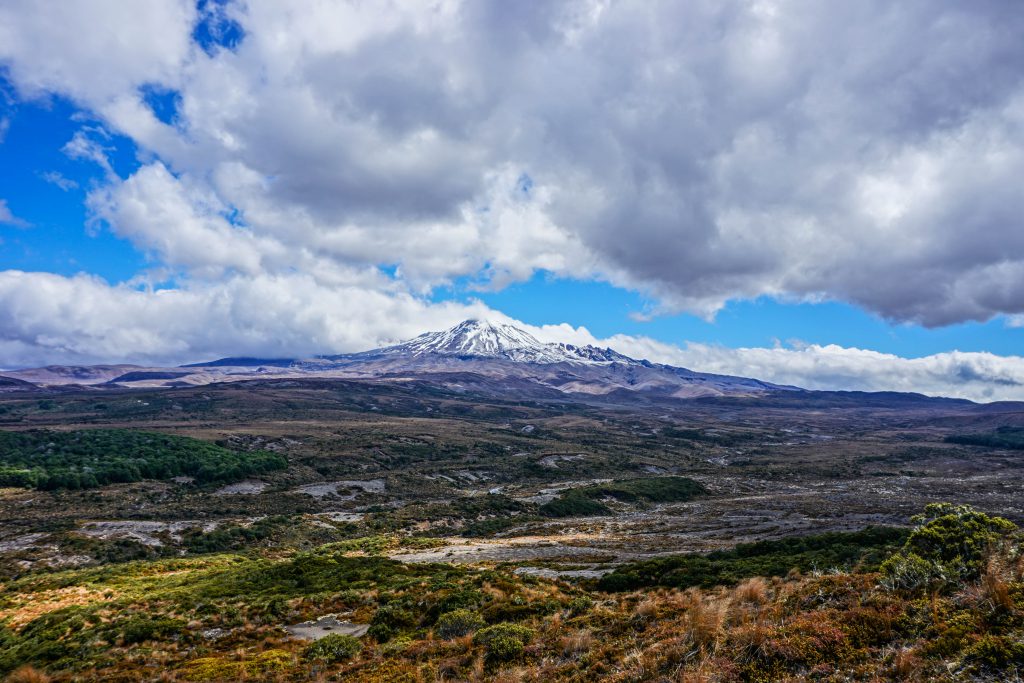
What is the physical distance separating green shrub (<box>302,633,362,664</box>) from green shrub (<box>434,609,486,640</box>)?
104 inches

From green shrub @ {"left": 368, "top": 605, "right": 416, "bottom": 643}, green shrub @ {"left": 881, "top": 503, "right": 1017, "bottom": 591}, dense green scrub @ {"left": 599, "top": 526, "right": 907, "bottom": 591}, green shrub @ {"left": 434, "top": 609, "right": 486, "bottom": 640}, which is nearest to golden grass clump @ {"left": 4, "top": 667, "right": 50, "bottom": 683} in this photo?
green shrub @ {"left": 368, "top": 605, "right": 416, "bottom": 643}

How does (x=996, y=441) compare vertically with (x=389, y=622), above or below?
below

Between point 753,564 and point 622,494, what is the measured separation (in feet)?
164

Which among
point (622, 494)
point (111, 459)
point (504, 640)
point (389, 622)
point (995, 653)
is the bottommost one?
point (622, 494)

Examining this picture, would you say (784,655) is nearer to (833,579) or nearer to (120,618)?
(833,579)

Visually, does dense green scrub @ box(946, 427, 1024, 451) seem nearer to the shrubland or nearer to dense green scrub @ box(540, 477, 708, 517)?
dense green scrub @ box(540, 477, 708, 517)

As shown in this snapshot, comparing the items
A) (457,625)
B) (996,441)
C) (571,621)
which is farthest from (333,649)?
(996,441)

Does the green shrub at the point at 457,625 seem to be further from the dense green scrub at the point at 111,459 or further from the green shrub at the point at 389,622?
the dense green scrub at the point at 111,459

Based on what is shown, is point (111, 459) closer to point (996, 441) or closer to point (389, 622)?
point (389, 622)

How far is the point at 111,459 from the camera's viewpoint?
7644 cm

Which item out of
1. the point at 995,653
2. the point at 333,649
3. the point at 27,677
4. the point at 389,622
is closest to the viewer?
the point at 995,653

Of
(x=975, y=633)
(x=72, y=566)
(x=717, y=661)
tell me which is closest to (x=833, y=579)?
(x=975, y=633)

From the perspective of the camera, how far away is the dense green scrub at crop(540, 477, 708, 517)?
63.5 meters

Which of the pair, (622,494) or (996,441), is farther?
(996,441)
